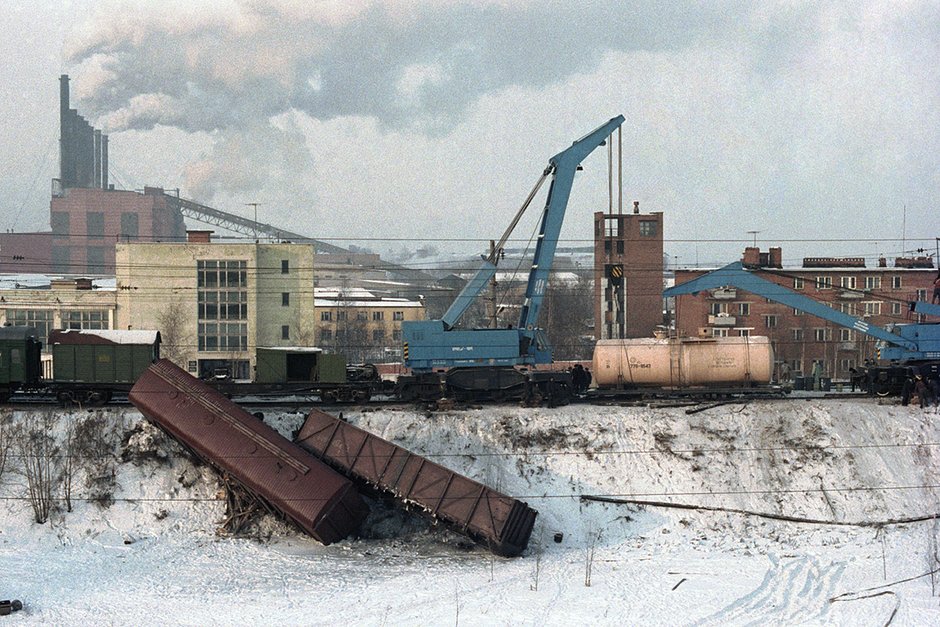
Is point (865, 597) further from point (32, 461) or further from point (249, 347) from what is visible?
point (249, 347)

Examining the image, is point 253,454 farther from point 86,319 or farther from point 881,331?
point 86,319

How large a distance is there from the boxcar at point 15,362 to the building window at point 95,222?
11824 centimetres

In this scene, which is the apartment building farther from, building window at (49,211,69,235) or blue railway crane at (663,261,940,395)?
building window at (49,211,69,235)

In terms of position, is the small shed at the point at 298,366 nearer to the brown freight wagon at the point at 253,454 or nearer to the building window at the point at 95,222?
the brown freight wagon at the point at 253,454

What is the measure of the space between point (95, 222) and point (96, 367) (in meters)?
122

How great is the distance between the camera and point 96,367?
1231 inches

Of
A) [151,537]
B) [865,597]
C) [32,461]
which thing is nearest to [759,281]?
[865,597]

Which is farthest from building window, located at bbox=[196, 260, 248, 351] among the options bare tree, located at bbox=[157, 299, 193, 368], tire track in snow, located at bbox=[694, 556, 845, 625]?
tire track in snow, located at bbox=[694, 556, 845, 625]

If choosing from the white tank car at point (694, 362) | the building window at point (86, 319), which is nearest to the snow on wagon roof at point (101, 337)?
the white tank car at point (694, 362)

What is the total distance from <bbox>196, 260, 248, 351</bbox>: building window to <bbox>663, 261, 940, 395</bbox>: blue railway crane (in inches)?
1488

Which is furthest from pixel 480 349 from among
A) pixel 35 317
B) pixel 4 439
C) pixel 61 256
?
pixel 61 256

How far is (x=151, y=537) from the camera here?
25.6 m

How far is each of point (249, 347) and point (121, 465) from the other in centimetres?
3691

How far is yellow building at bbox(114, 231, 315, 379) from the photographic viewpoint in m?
62.8
